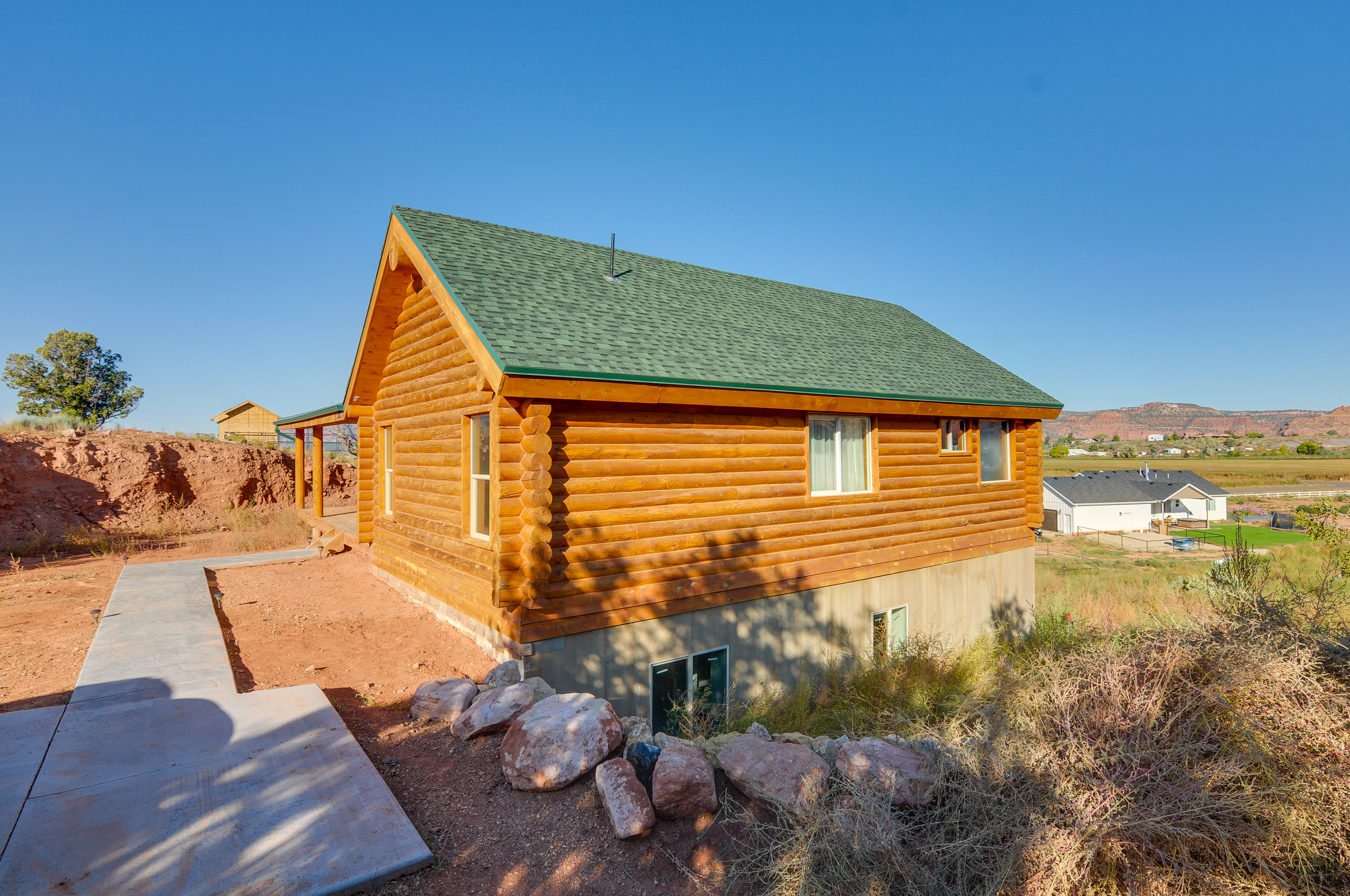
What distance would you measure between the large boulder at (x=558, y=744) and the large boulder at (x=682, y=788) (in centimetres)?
47

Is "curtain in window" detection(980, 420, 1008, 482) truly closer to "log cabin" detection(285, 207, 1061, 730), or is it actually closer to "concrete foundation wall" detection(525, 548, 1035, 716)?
"log cabin" detection(285, 207, 1061, 730)

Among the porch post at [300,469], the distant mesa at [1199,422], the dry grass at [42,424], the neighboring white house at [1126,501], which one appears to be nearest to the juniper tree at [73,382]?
the dry grass at [42,424]

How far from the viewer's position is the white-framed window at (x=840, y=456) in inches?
373

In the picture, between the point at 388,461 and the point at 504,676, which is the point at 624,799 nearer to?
the point at 504,676

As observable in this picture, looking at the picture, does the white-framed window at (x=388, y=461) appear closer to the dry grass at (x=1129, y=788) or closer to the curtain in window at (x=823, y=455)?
the curtain in window at (x=823, y=455)

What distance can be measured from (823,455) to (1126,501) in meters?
50.0

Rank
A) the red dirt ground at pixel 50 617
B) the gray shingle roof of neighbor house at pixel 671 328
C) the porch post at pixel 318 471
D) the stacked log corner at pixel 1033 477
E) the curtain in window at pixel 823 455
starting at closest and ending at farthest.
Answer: the red dirt ground at pixel 50 617 < the gray shingle roof of neighbor house at pixel 671 328 < the curtain in window at pixel 823 455 < the stacked log corner at pixel 1033 477 < the porch post at pixel 318 471

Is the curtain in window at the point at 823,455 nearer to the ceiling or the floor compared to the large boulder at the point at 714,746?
nearer to the ceiling

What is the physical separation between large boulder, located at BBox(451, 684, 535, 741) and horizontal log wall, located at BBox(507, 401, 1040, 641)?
1.49 metres

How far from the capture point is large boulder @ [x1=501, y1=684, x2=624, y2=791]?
13.5ft

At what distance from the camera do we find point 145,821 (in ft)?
11.7

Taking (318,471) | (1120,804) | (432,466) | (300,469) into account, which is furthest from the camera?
(300,469)

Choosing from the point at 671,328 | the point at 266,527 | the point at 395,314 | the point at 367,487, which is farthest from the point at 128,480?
the point at 671,328

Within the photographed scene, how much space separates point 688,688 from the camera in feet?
26.1
